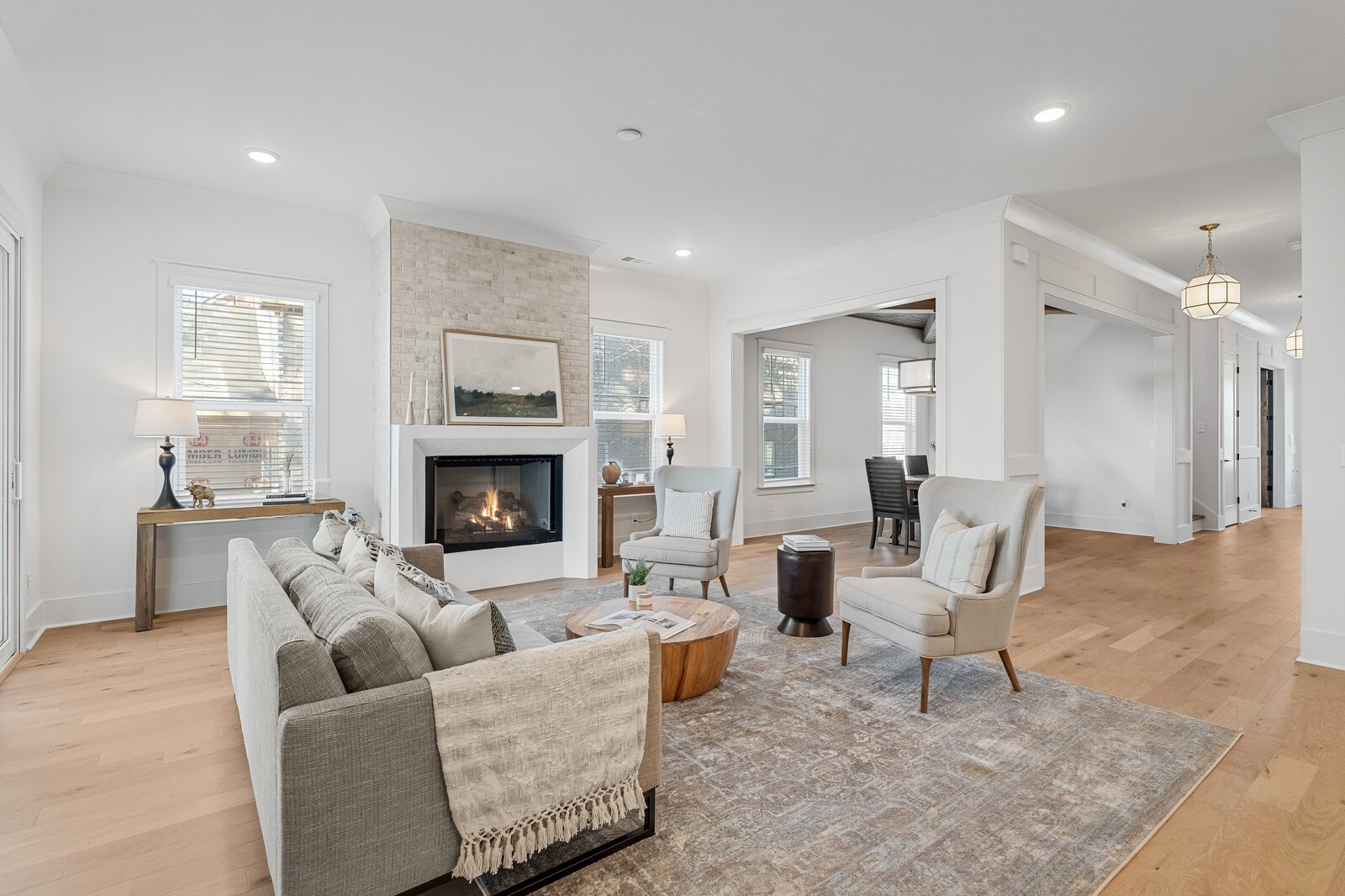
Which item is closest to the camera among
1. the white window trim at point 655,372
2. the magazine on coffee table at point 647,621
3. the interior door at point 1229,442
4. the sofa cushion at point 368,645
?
the sofa cushion at point 368,645

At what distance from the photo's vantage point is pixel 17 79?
3.05 metres

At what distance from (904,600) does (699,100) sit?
101 inches

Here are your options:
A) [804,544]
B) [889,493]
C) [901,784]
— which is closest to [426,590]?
[901,784]

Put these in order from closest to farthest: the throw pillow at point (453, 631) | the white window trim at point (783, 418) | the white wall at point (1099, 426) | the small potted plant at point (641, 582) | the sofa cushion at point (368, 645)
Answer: the sofa cushion at point (368, 645)
the throw pillow at point (453, 631)
the small potted plant at point (641, 582)
the white wall at point (1099, 426)
the white window trim at point (783, 418)

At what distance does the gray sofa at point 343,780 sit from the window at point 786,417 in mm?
6410

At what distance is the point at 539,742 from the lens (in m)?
1.65

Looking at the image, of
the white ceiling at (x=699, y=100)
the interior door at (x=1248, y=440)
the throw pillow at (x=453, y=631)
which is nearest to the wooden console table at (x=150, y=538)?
the white ceiling at (x=699, y=100)

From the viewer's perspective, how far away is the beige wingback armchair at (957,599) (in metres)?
2.84

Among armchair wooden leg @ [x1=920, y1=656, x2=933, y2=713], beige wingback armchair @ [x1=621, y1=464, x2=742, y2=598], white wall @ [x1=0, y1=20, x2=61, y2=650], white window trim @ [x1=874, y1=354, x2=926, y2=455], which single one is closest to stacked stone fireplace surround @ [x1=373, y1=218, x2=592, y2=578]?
beige wingback armchair @ [x1=621, y1=464, x2=742, y2=598]

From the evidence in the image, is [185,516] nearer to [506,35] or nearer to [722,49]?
[506,35]

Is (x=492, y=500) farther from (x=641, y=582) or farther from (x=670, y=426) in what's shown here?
(x=641, y=582)

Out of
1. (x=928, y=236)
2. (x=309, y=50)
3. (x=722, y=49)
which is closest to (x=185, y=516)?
(x=309, y=50)

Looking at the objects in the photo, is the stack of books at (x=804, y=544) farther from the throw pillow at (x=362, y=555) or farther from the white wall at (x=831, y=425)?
the white wall at (x=831, y=425)

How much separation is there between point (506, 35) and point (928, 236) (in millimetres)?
3539
